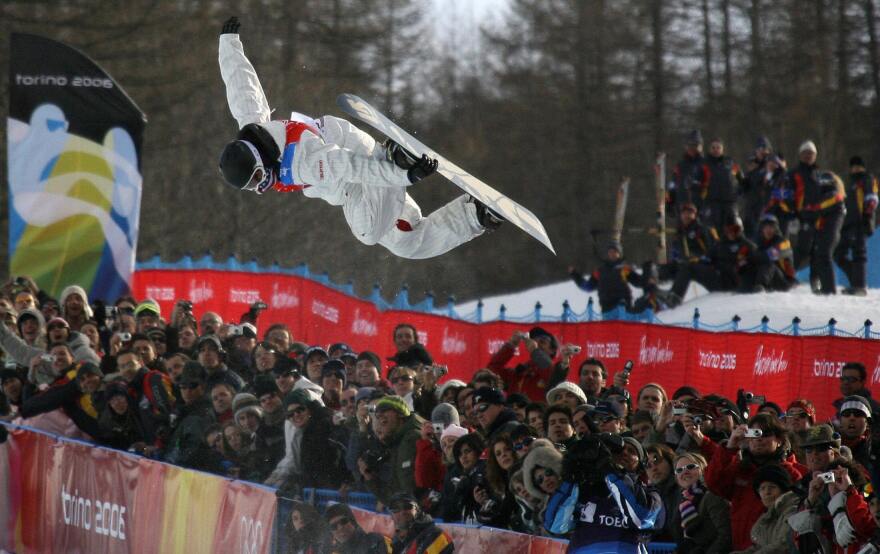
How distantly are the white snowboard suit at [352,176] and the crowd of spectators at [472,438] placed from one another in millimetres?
987

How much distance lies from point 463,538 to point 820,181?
839cm

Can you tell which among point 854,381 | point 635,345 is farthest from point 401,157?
point 635,345

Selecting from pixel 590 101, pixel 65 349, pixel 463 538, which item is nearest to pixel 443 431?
pixel 463 538

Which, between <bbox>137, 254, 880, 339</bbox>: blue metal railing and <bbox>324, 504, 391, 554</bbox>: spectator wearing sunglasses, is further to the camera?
<bbox>137, 254, 880, 339</bbox>: blue metal railing

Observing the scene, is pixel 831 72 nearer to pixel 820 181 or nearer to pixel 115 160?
pixel 820 181

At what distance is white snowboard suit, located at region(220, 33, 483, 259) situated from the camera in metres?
7.73

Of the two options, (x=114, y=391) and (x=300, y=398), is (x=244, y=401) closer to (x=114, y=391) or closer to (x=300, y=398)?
(x=300, y=398)

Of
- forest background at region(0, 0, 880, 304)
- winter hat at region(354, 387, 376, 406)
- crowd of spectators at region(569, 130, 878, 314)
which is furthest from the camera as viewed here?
forest background at region(0, 0, 880, 304)

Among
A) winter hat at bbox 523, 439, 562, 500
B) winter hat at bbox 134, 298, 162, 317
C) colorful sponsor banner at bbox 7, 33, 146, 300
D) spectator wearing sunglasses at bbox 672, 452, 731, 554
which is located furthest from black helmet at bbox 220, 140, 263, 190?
colorful sponsor banner at bbox 7, 33, 146, 300

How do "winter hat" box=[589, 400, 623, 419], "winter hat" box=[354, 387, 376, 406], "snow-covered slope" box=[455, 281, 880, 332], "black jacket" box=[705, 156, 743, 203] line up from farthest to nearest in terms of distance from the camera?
"black jacket" box=[705, 156, 743, 203], "snow-covered slope" box=[455, 281, 880, 332], "winter hat" box=[354, 387, 376, 406], "winter hat" box=[589, 400, 623, 419]

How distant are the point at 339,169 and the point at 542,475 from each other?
6.74 feet

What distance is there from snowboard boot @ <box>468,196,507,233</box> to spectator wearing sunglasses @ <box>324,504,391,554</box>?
73.0 inches

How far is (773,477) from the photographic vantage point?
6.55m

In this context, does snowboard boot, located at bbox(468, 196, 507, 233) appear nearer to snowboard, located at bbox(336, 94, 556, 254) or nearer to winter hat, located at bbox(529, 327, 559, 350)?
snowboard, located at bbox(336, 94, 556, 254)
